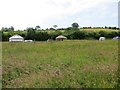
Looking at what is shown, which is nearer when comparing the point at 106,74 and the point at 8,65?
the point at 106,74

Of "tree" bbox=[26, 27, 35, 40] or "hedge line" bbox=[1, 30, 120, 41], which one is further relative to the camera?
"tree" bbox=[26, 27, 35, 40]

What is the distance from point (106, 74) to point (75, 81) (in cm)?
191

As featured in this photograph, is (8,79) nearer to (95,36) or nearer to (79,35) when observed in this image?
(79,35)

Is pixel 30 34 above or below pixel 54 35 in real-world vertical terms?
above

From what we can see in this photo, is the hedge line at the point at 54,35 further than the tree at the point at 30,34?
No

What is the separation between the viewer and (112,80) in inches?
500

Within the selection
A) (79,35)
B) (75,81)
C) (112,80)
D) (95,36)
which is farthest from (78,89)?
(95,36)

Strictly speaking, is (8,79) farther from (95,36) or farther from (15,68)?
(95,36)

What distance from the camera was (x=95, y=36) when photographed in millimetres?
94750

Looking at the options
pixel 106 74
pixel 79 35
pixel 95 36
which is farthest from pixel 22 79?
pixel 95 36

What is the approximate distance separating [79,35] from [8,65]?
70.6 metres

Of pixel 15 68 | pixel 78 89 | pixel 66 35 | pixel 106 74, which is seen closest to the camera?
pixel 78 89

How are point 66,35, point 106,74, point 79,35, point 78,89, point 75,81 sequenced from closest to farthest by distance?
point 78,89 < point 75,81 < point 106,74 < point 79,35 < point 66,35

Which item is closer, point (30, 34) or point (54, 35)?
point (30, 34)
